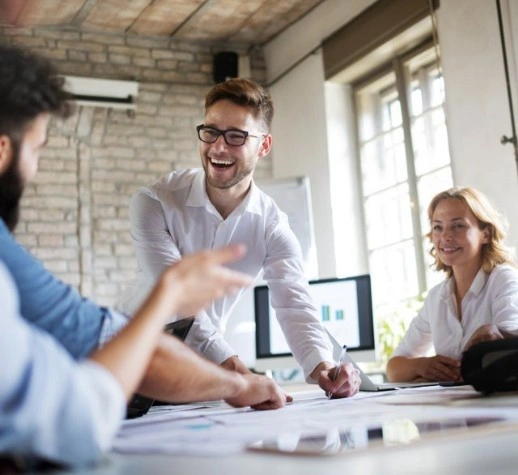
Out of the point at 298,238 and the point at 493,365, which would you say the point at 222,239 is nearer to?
the point at 493,365

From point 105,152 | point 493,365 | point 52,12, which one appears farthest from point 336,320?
point 52,12

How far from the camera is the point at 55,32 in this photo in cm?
623

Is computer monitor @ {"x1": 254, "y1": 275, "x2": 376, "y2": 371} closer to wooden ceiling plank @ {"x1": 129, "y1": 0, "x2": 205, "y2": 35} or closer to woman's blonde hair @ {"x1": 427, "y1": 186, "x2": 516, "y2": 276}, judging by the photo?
woman's blonde hair @ {"x1": 427, "y1": 186, "x2": 516, "y2": 276}

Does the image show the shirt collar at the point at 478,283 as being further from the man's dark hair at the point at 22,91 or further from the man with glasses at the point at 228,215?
the man's dark hair at the point at 22,91

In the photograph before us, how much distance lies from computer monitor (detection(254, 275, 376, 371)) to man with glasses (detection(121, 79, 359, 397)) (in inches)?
50.1

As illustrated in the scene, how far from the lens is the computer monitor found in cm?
396

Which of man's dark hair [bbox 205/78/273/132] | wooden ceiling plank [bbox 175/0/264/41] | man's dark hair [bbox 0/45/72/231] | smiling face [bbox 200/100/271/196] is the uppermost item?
wooden ceiling plank [bbox 175/0/264/41]

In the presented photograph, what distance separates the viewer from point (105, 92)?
625 cm

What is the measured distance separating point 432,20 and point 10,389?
4.74m

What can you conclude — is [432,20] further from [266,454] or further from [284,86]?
[266,454]

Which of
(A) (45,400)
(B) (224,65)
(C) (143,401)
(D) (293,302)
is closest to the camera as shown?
(A) (45,400)

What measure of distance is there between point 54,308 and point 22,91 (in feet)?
1.03

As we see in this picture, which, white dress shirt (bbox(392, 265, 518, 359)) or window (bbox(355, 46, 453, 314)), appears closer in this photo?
white dress shirt (bbox(392, 265, 518, 359))

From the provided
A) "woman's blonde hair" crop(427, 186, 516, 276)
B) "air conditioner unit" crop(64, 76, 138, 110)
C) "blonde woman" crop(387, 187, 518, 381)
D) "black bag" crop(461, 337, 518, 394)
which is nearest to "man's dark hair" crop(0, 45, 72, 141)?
"black bag" crop(461, 337, 518, 394)
